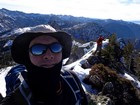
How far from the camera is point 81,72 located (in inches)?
1224

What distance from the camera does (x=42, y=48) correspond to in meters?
3.45

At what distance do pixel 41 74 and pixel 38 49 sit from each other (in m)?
0.28

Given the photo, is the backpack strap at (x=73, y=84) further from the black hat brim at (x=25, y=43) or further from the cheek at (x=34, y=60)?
the cheek at (x=34, y=60)

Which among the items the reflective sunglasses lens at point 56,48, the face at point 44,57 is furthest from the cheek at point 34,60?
the reflective sunglasses lens at point 56,48

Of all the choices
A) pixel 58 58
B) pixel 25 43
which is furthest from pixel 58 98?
pixel 25 43

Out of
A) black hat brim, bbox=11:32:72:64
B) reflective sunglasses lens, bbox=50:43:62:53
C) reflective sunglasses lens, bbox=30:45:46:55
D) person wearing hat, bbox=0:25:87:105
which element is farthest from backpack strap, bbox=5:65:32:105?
reflective sunglasses lens, bbox=50:43:62:53

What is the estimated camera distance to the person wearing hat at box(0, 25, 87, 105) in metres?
3.41

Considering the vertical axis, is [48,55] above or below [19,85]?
above

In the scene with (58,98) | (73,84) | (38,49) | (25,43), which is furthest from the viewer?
(73,84)

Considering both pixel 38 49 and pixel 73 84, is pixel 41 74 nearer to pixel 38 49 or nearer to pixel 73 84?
pixel 38 49

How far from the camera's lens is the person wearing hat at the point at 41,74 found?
3.41 m

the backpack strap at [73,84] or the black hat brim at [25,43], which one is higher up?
the black hat brim at [25,43]

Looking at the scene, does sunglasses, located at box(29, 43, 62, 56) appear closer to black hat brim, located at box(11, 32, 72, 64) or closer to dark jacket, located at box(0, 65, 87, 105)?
black hat brim, located at box(11, 32, 72, 64)

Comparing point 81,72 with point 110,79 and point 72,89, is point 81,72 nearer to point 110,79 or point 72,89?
point 110,79
